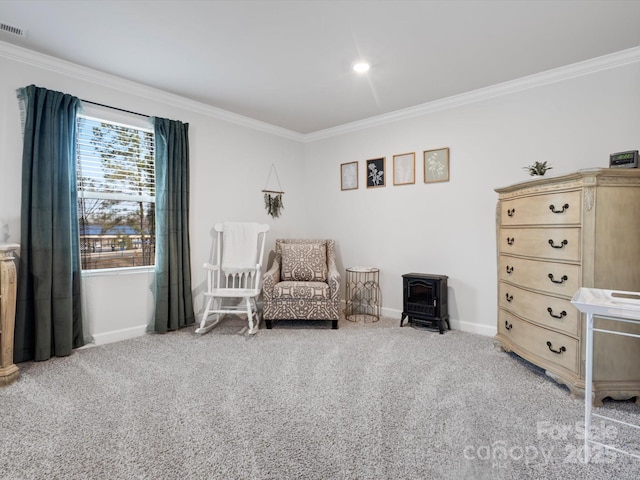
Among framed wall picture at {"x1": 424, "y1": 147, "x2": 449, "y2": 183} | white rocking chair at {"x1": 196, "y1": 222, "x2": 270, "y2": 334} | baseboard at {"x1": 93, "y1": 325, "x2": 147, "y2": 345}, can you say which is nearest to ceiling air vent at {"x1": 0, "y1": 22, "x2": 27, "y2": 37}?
white rocking chair at {"x1": 196, "y1": 222, "x2": 270, "y2": 334}

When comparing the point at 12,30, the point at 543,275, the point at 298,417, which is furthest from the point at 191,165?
the point at 543,275

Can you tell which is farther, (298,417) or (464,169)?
(464,169)

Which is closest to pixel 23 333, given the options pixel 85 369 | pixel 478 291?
pixel 85 369

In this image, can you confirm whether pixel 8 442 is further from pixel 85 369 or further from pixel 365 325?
pixel 365 325

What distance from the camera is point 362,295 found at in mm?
4234

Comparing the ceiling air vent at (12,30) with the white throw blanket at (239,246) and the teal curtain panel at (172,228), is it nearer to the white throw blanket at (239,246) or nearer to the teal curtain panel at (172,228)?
the teal curtain panel at (172,228)

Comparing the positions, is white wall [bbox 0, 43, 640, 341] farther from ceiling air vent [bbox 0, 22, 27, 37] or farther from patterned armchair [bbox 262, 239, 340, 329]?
patterned armchair [bbox 262, 239, 340, 329]

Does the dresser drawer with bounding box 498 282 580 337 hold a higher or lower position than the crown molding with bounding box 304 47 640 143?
lower

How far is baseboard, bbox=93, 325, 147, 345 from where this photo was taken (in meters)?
3.00

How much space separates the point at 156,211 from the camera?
3281mm

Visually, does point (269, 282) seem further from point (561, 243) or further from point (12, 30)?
point (12, 30)

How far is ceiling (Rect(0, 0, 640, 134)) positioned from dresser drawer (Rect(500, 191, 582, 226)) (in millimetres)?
1139

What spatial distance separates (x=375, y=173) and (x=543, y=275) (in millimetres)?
2290

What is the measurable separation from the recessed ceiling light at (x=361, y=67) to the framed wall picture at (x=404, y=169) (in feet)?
4.14
